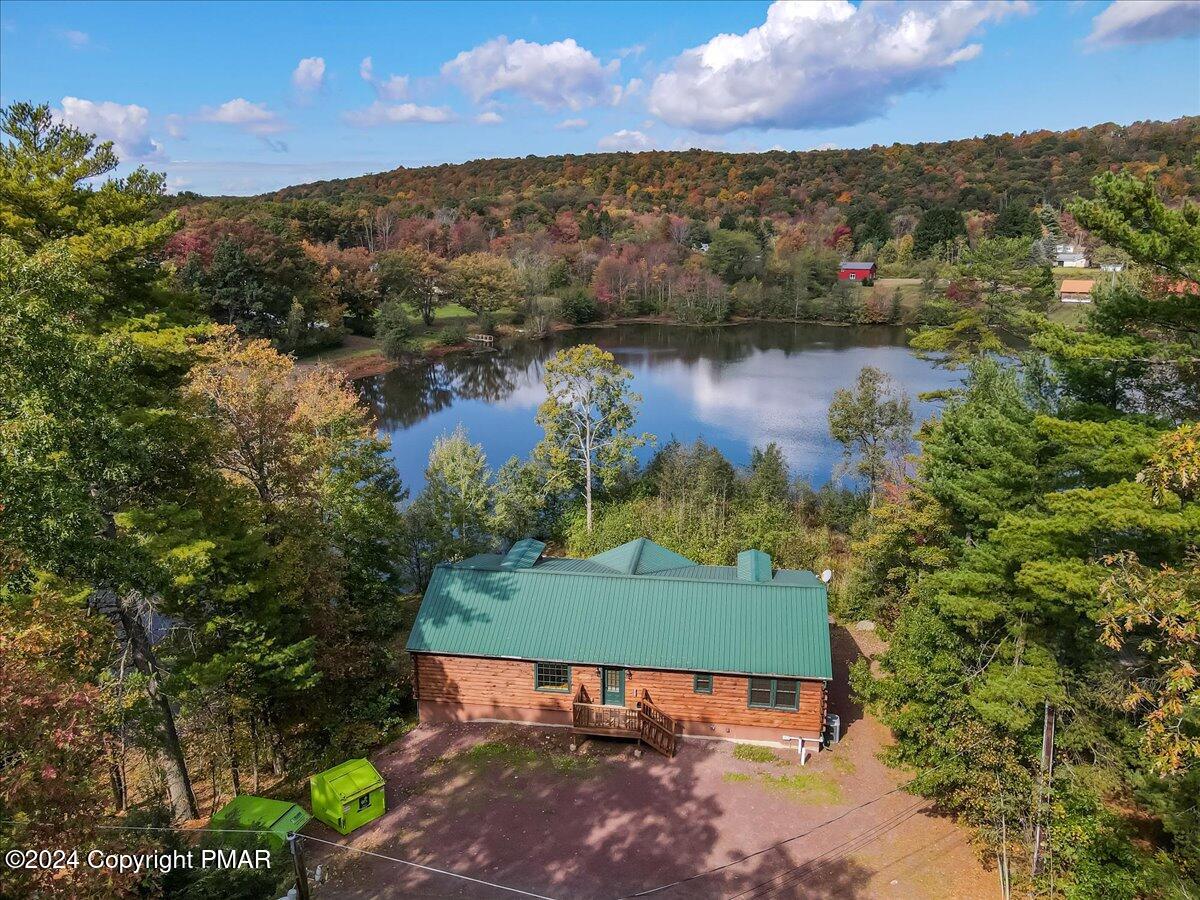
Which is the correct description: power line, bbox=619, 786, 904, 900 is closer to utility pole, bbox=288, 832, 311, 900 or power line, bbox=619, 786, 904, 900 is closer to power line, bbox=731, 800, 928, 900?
power line, bbox=731, 800, 928, 900

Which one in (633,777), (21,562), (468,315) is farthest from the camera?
(468,315)

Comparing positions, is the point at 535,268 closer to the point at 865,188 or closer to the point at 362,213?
the point at 362,213

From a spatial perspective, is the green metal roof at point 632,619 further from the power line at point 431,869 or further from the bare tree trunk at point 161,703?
the bare tree trunk at point 161,703

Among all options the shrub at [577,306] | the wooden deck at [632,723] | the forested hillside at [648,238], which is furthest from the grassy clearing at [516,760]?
the shrub at [577,306]

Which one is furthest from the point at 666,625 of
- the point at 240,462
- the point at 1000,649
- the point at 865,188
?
the point at 865,188

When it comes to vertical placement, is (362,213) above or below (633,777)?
above

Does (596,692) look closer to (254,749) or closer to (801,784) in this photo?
(801,784)
